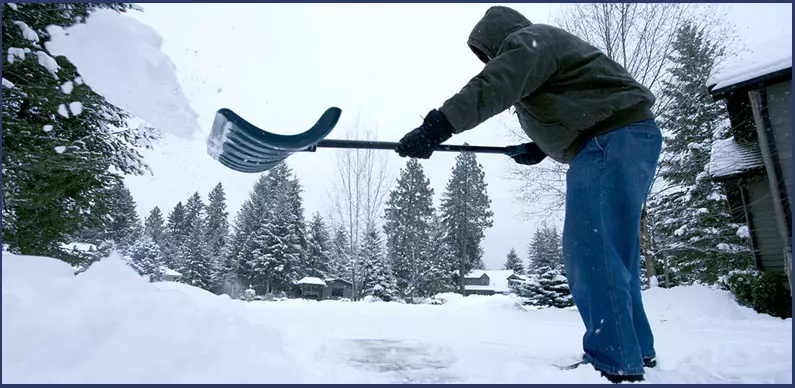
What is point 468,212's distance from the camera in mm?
27938

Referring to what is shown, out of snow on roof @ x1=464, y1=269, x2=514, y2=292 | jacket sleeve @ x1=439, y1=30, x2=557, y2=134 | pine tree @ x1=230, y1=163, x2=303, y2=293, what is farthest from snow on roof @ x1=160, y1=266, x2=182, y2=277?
jacket sleeve @ x1=439, y1=30, x2=557, y2=134

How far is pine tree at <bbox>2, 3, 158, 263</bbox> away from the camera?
16.2 ft

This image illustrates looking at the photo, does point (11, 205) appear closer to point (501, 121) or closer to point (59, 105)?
point (59, 105)

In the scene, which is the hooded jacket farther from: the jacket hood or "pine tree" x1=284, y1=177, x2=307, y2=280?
"pine tree" x1=284, y1=177, x2=307, y2=280

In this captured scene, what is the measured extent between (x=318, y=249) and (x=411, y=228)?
6.71 m

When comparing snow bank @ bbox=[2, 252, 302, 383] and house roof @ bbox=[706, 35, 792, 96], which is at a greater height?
house roof @ bbox=[706, 35, 792, 96]

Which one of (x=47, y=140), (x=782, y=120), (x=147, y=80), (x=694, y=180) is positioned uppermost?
(x=694, y=180)

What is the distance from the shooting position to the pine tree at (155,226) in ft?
85.4

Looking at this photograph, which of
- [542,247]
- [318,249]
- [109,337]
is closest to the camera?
[109,337]

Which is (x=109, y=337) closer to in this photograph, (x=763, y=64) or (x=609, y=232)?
(x=609, y=232)

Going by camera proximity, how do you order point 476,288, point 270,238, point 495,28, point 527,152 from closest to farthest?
point 495,28 < point 527,152 < point 270,238 < point 476,288

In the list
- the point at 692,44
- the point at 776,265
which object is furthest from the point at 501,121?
the point at 776,265

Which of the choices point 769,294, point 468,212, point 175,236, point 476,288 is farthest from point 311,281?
point 769,294

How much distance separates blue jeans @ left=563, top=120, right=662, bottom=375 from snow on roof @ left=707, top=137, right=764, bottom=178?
8662mm
